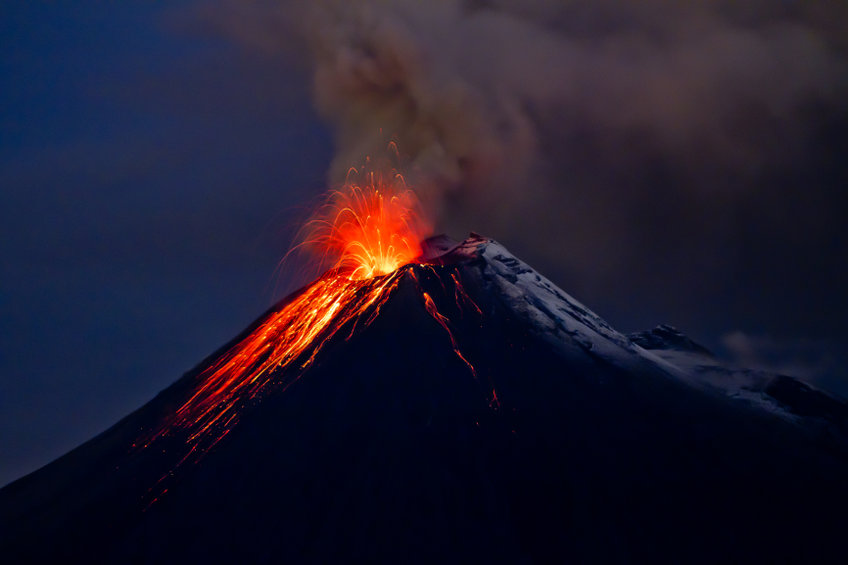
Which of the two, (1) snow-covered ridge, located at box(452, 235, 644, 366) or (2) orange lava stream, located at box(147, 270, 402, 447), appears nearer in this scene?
(2) orange lava stream, located at box(147, 270, 402, 447)

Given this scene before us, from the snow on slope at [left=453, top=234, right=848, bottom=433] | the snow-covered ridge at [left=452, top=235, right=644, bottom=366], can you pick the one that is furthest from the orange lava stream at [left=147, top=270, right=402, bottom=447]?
the snow on slope at [left=453, top=234, right=848, bottom=433]

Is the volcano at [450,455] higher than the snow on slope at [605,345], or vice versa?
the snow on slope at [605,345]

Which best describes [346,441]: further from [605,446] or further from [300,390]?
[605,446]

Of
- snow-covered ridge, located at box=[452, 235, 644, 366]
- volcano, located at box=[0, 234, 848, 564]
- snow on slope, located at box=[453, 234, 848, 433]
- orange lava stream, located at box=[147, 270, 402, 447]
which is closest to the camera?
volcano, located at box=[0, 234, 848, 564]

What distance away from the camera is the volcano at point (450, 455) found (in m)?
19.4

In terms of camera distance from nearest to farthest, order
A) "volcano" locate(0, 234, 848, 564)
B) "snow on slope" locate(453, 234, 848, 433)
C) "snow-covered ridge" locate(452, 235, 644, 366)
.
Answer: "volcano" locate(0, 234, 848, 564), "snow-covered ridge" locate(452, 235, 644, 366), "snow on slope" locate(453, 234, 848, 433)

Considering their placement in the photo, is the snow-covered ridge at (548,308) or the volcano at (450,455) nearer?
the volcano at (450,455)

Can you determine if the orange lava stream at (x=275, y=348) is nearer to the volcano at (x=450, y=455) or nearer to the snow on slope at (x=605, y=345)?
the volcano at (x=450, y=455)

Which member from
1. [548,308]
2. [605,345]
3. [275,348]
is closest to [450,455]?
[605,345]

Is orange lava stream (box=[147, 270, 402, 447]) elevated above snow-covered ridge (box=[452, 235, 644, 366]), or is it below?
below

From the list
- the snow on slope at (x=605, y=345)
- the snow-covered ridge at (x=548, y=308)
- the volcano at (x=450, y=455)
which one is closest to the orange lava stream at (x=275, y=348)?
the volcano at (x=450, y=455)

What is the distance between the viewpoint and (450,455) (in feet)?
69.9

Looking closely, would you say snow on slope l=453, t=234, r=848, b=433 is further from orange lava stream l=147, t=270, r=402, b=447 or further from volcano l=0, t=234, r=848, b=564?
orange lava stream l=147, t=270, r=402, b=447

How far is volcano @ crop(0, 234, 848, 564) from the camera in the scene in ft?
63.7
